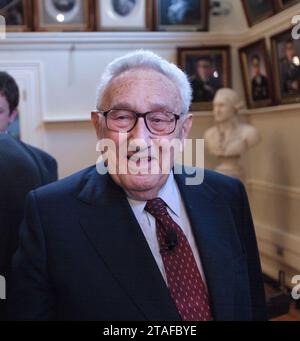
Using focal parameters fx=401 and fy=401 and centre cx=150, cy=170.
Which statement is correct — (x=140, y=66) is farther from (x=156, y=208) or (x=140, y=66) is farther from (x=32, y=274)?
(x=32, y=274)

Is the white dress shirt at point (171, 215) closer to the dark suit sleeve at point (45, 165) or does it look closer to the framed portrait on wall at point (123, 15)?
the dark suit sleeve at point (45, 165)

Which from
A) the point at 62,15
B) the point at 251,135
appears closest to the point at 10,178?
the point at 62,15

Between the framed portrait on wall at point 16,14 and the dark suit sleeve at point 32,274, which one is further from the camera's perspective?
the framed portrait on wall at point 16,14

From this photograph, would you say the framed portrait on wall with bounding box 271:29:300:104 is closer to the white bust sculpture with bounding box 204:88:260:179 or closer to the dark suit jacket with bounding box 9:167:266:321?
the white bust sculpture with bounding box 204:88:260:179

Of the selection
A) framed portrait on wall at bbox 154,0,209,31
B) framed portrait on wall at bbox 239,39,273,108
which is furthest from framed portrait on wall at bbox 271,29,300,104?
framed portrait on wall at bbox 154,0,209,31

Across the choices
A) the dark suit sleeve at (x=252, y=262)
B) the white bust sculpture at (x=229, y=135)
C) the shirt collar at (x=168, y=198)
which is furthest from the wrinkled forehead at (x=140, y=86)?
the white bust sculpture at (x=229, y=135)

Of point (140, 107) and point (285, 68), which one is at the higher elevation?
point (285, 68)

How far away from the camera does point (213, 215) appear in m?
0.64

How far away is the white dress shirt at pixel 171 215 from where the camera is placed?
60 centimetres

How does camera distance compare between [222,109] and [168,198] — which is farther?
[222,109]

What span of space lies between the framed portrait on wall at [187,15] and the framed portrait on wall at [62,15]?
0.55 feet

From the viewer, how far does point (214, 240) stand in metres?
0.62

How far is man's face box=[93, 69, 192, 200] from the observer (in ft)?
1.80

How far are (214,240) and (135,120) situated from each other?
22cm
